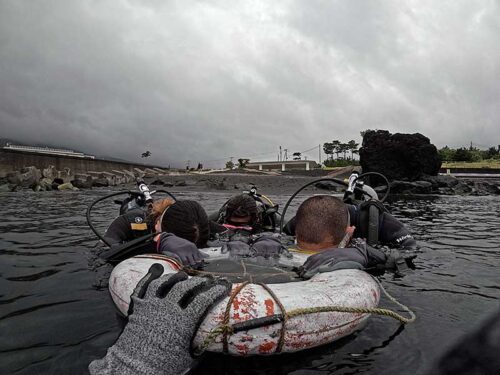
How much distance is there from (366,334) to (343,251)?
0.74 meters

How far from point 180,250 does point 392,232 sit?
3302 mm

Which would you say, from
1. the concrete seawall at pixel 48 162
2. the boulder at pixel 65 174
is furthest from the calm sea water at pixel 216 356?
the boulder at pixel 65 174

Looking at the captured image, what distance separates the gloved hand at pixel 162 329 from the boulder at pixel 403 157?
28.3 m

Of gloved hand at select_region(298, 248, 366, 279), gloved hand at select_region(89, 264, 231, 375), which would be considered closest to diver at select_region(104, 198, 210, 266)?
gloved hand at select_region(298, 248, 366, 279)

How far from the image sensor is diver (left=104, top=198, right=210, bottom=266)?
11.1ft

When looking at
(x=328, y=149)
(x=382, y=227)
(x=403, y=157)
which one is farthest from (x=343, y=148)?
(x=382, y=227)

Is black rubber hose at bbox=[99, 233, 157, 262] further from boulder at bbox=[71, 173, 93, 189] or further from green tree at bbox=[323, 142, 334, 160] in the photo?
green tree at bbox=[323, 142, 334, 160]

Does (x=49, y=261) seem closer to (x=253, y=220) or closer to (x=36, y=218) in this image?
(x=253, y=220)

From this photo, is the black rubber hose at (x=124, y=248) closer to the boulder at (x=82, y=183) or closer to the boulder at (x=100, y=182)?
the boulder at (x=82, y=183)

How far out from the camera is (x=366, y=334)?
258 centimetres

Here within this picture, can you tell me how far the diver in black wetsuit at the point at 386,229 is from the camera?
16.1ft

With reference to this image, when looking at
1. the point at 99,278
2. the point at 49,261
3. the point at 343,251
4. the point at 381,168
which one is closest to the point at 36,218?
the point at 49,261

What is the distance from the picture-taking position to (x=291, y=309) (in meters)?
2.10

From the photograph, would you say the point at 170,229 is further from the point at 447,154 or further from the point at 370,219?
the point at 447,154
